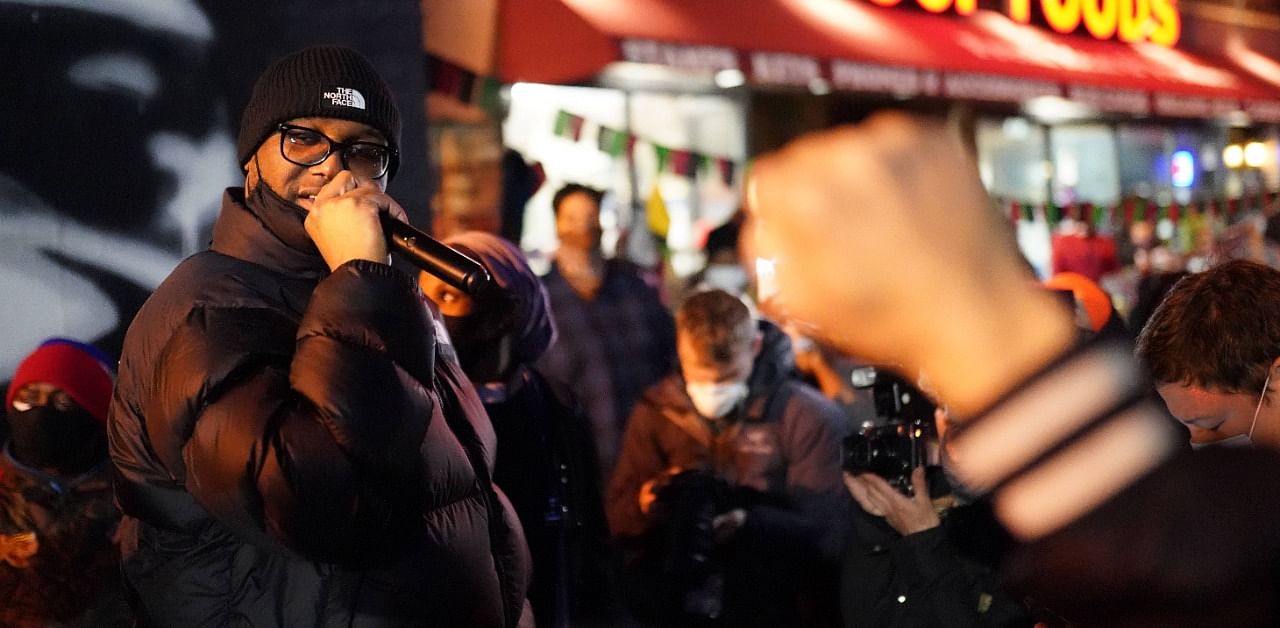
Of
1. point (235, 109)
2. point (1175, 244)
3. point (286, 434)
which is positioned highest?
point (235, 109)

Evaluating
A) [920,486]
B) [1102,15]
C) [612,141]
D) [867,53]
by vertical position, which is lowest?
[920,486]

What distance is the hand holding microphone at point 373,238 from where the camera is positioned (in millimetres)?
2262

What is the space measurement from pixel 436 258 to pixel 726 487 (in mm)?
2466

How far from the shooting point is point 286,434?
2055 mm

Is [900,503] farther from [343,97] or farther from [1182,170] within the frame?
[1182,170]

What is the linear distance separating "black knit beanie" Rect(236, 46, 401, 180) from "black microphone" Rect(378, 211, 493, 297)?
0.28 m

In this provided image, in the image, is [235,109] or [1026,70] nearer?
[235,109]

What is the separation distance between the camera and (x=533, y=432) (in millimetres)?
3900

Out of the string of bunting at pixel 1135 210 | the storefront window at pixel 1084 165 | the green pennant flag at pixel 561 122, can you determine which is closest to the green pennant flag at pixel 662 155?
the green pennant flag at pixel 561 122

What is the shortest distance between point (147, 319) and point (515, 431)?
5.52 feet

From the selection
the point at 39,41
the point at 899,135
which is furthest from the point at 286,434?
the point at 39,41

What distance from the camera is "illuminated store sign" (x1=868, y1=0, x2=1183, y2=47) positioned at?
11757mm

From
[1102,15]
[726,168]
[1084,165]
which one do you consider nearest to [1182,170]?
[1084,165]

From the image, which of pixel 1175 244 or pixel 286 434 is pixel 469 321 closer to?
pixel 286 434
